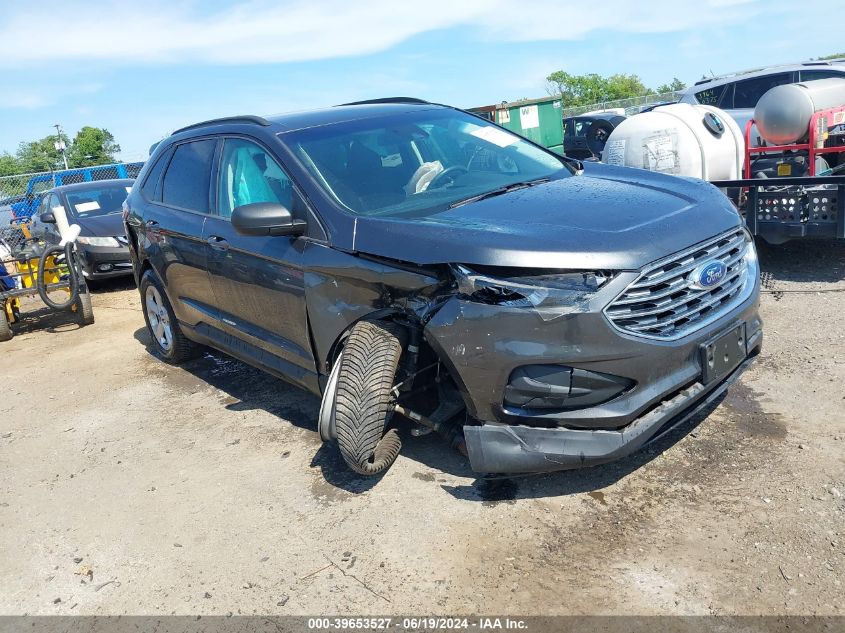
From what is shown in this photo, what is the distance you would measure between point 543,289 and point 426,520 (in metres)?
A: 1.23

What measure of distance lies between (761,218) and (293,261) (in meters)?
4.33

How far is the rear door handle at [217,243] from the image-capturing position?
4.57m

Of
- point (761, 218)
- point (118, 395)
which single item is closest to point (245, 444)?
point (118, 395)

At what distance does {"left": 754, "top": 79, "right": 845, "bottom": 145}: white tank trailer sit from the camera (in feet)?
23.3

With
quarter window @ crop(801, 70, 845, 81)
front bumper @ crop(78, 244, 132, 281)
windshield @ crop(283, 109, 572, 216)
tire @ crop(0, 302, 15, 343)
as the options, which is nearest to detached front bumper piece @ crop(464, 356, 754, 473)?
windshield @ crop(283, 109, 572, 216)

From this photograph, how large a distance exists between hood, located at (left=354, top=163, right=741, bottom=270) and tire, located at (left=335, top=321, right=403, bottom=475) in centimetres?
42

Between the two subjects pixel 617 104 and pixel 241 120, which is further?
pixel 617 104

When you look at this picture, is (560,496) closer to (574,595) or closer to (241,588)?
(574,595)

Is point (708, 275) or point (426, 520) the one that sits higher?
point (708, 275)

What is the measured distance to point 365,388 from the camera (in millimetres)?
3465

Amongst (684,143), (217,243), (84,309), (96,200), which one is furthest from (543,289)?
(96,200)

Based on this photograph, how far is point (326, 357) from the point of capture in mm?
3926

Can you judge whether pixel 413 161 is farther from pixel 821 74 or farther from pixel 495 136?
pixel 821 74

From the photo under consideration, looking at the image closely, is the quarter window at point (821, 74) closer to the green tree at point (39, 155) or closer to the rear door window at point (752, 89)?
the rear door window at point (752, 89)
